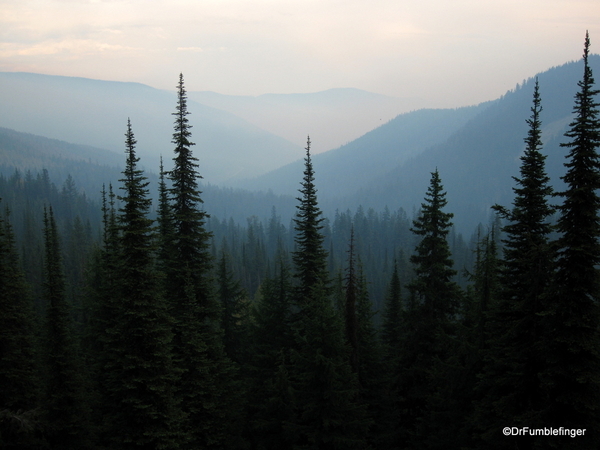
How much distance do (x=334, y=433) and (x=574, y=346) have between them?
35.5 ft

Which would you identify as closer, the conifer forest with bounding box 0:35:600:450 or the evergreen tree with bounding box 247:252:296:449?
the conifer forest with bounding box 0:35:600:450

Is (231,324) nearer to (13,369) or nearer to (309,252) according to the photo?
(309,252)

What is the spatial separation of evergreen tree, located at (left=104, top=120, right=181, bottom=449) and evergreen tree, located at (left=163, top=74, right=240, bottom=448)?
9.09 ft

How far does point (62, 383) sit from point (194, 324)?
8233mm

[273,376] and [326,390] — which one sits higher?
[326,390]

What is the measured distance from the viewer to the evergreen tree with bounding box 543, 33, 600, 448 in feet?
44.1

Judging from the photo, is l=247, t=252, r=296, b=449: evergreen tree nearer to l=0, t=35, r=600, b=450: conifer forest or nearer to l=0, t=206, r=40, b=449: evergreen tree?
l=0, t=35, r=600, b=450: conifer forest

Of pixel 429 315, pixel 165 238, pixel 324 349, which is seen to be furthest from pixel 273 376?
pixel 165 238

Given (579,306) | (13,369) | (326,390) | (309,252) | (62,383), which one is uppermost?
(309,252)

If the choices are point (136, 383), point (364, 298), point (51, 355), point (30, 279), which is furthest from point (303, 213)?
point (30, 279)

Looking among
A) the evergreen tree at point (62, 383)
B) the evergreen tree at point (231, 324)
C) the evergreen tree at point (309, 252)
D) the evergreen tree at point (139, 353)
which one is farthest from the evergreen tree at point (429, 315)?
the evergreen tree at point (62, 383)

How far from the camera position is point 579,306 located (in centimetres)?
1371

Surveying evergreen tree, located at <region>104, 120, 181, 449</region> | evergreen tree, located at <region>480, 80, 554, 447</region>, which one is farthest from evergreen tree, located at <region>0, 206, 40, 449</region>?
evergreen tree, located at <region>480, 80, 554, 447</region>

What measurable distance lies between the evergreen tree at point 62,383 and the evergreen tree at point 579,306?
2225cm
